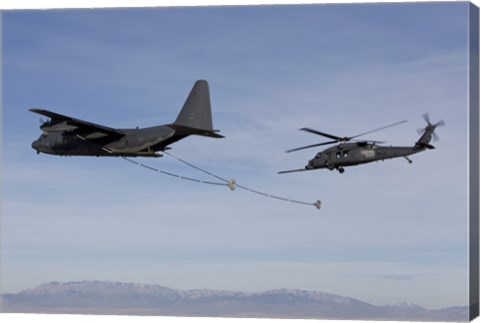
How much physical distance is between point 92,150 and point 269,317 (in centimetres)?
1060

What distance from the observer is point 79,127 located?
128 feet

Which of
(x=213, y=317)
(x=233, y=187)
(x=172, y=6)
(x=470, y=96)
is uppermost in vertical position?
(x=172, y=6)

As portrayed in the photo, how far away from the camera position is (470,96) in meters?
33.0

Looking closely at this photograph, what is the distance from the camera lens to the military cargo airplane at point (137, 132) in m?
38.4

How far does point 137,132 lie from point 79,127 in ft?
7.93

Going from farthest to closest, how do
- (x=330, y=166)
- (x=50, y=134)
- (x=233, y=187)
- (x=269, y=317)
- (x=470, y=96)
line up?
(x=330, y=166) → (x=50, y=134) → (x=233, y=187) → (x=269, y=317) → (x=470, y=96)

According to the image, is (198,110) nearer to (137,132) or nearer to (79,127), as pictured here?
(137,132)

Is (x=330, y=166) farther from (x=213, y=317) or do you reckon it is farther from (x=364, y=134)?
(x=213, y=317)

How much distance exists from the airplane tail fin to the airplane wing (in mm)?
2742

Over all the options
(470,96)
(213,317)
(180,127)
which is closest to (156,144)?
(180,127)

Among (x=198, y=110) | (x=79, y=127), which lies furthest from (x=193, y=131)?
(x=79, y=127)

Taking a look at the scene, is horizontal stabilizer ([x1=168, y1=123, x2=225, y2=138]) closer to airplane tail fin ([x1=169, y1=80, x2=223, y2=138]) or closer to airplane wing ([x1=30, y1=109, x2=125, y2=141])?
airplane tail fin ([x1=169, y1=80, x2=223, y2=138])

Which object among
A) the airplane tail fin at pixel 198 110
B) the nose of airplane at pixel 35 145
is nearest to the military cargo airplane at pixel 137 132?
the airplane tail fin at pixel 198 110

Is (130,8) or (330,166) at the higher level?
(130,8)
